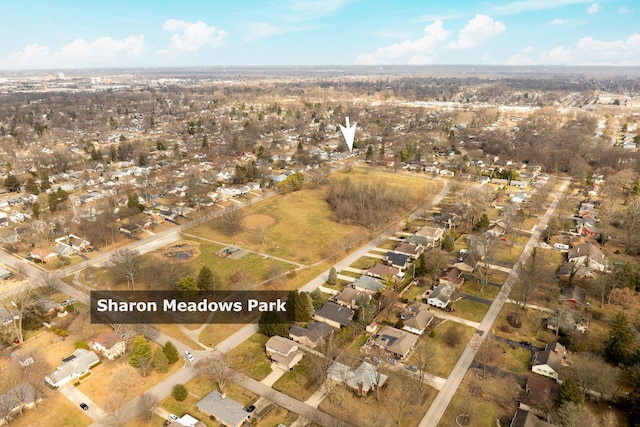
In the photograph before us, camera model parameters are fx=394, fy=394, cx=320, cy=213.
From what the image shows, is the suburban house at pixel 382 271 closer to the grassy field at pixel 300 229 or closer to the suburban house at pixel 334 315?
the grassy field at pixel 300 229

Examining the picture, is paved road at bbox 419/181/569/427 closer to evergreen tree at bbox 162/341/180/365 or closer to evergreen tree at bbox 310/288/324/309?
evergreen tree at bbox 310/288/324/309

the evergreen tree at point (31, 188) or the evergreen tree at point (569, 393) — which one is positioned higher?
the evergreen tree at point (31, 188)

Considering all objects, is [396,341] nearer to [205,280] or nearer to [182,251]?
[205,280]

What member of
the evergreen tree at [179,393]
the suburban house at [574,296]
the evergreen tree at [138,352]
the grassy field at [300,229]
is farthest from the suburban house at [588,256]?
the evergreen tree at [138,352]

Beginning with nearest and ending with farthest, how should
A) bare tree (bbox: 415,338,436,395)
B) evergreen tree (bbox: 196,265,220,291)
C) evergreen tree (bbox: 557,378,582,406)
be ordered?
evergreen tree (bbox: 557,378,582,406) → bare tree (bbox: 415,338,436,395) → evergreen tree (bbox: 196,265,220,291)

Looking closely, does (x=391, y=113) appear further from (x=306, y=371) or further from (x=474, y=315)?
(x=306, y=371)

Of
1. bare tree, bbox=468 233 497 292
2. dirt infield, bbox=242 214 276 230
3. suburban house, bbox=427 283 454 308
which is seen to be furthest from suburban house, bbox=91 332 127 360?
bare tree, bbox=468 233 497 292
